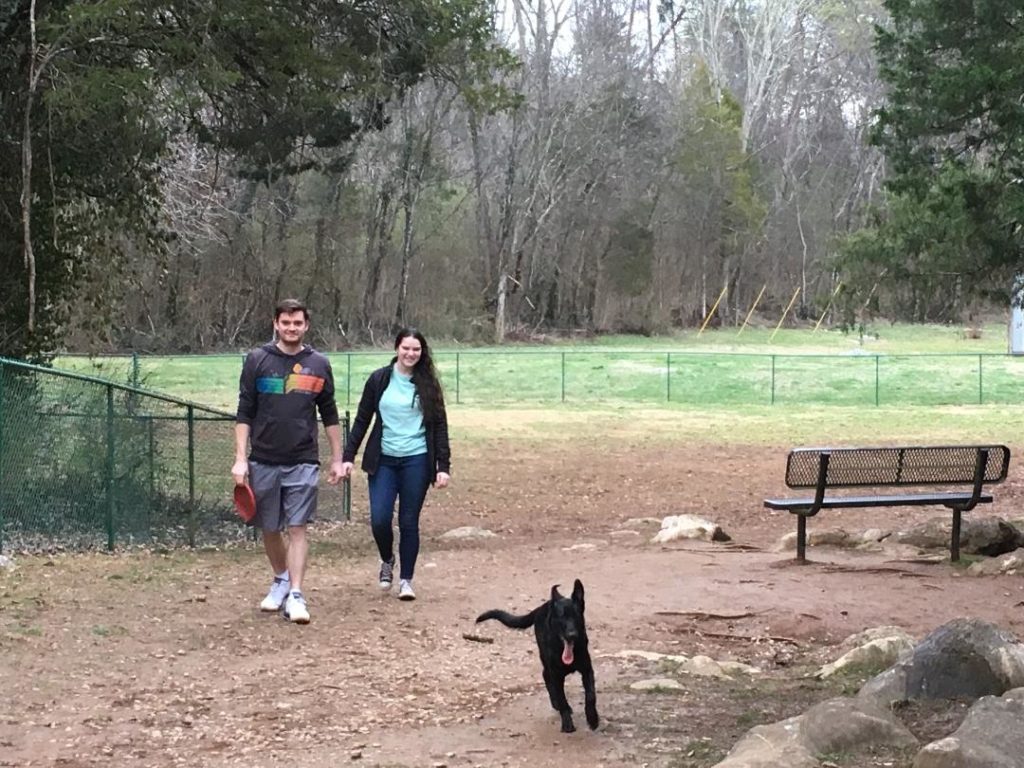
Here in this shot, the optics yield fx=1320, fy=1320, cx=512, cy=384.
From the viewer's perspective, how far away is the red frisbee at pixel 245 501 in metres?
7.07

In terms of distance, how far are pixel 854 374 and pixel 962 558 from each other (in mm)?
30036

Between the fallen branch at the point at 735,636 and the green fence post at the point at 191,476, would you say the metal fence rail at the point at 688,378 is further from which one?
the fallen branch at the point at 735,636

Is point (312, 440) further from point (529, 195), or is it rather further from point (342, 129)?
point (529, 195)

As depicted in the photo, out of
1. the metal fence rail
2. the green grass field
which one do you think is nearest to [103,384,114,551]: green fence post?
the green grass field

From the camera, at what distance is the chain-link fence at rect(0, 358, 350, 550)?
914 cm

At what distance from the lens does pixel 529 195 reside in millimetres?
60938

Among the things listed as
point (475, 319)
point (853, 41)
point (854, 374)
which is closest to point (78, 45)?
point (854, 374)

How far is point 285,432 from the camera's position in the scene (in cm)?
714

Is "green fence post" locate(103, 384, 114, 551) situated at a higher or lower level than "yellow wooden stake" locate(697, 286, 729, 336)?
lower

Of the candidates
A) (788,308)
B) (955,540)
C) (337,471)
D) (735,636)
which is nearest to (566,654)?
(735,636)

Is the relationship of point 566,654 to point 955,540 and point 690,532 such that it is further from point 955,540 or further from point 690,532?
point 690,532

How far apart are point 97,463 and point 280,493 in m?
3.11

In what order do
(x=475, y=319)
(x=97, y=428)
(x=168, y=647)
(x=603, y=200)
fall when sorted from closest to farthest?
(x=168, y=647) < (x=97, y=428) < (x=475, y=319) < (x=603, y=200)

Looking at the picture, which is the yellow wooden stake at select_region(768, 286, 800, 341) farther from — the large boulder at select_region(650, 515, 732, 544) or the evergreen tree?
the large boulder at select_region(650, 515, 732, 544)
